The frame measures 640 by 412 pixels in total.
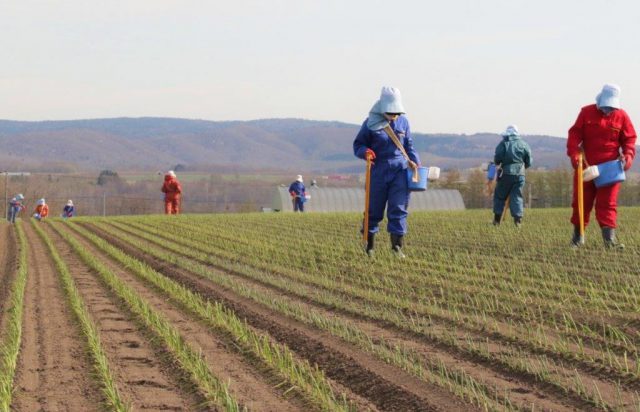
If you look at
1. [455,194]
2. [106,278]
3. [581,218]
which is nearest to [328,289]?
[106,278]

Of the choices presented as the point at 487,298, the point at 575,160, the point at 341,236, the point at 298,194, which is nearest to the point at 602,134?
the point at 575,160

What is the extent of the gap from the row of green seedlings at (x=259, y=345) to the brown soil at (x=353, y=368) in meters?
0.11

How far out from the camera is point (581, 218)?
46.2 feet

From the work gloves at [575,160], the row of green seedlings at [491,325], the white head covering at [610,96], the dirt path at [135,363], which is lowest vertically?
the dirt path at [135,363]

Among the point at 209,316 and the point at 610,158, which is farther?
the point at 610,158

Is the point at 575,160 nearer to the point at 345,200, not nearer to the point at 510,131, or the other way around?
the point at 510,131

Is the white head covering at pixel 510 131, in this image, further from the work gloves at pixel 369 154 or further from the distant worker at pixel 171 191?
the distant worker at pixel 171 191

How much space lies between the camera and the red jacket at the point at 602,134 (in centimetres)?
1374

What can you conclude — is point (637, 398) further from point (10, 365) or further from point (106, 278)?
point (106, 278)

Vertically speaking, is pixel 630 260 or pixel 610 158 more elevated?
pixel 610 158

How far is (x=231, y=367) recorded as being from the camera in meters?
6.92

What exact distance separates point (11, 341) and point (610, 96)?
8067 millimetres

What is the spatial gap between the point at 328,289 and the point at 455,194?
47791mm

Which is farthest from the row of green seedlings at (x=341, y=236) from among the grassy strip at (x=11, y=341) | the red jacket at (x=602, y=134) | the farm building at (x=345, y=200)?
the farm building at (x=345, y=200)
